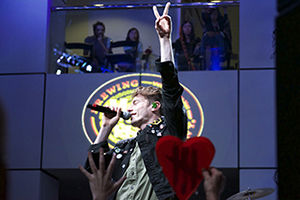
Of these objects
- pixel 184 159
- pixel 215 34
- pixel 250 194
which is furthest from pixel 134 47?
pixel 184 159

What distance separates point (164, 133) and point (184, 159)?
1140 millimetres

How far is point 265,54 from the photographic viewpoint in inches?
270

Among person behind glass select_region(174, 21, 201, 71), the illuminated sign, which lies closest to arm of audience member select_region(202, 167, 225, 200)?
person behind glass select_region(174, 21, 201, 71)

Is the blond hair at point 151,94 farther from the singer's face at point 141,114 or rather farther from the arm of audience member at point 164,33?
the arm of audience member at point 164,33

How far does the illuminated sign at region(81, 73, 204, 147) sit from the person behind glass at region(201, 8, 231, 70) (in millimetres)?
630

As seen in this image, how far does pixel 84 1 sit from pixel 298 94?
5321mm

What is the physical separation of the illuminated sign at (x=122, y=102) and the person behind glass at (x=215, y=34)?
630mm

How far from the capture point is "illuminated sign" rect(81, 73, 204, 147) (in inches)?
265

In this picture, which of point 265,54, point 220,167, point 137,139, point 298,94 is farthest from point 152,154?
point 265,54

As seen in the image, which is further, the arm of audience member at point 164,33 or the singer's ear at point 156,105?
the singer's ear at point 156,105

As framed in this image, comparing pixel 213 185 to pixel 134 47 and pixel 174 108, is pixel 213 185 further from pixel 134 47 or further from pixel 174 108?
pixel 134 47

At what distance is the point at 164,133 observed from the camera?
10.2 feet

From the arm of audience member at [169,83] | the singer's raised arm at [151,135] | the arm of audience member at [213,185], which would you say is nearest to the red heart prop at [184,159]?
the arm of audience member at [213,185]

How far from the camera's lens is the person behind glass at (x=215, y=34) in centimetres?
649
